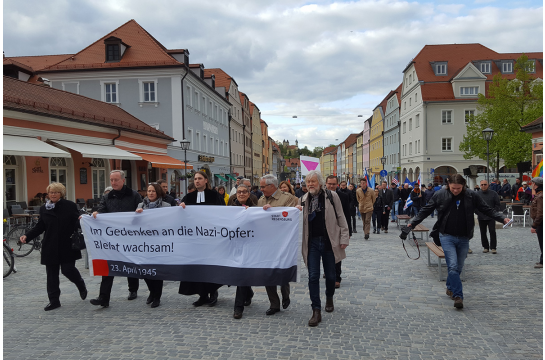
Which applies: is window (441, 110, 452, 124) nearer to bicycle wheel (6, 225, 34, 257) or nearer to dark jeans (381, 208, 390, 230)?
dark jeans (381, 208, 390, 230)

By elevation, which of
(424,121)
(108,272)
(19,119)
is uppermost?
(424,121)

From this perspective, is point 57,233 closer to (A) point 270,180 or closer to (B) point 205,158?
(A) point 270,180

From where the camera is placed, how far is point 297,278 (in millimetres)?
5730

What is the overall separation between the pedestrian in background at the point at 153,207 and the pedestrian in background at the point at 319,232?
2.24 m

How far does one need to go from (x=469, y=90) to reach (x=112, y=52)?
35925mm

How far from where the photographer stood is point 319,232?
18.5 feet

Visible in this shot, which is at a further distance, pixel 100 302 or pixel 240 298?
pixel 100 302

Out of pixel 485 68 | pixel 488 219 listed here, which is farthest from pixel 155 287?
pixel 485 68

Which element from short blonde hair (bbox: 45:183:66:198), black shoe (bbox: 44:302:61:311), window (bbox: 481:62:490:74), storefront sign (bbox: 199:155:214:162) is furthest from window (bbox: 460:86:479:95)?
black shoe (bbox: 44:302:61:311)

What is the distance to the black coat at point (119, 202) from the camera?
6633 mm

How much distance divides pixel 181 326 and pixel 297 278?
1.55m

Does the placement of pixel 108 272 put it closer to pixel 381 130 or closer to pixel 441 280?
pixel 441 280

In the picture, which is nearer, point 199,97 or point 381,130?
point 199,97

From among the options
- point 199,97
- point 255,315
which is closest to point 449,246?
point 255,315
